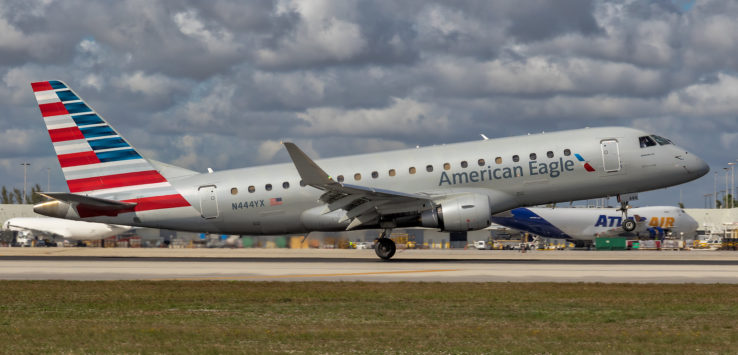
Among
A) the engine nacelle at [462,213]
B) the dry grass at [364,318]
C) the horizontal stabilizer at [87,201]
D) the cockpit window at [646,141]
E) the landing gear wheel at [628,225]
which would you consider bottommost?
the dry grass at [364,318]

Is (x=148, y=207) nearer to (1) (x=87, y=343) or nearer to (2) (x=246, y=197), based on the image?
(2) (x=246, y=197)

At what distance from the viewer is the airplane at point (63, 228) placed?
291ft

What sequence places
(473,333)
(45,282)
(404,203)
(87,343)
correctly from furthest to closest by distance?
(404,203)
(45,282)
(473,333)
(87,343)

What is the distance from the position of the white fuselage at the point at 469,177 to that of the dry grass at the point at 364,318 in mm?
12592

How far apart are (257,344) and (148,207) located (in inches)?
1105

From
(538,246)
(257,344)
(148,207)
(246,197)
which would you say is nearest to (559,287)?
(257,344)

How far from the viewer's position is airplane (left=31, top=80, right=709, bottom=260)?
36219mm

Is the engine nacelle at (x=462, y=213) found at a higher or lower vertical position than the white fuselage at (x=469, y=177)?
lower

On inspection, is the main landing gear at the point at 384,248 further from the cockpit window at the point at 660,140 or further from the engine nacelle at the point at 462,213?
the cockpit window at the point at 660,140

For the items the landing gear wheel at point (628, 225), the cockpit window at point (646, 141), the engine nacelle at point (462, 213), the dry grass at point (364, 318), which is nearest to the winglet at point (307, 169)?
the engine nacelle at point (462, 213)

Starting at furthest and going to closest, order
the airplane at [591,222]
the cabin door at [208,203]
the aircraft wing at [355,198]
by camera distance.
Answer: the airplane at [591,222], the cabin door at [208,203], the aircraft wing at [355,198]

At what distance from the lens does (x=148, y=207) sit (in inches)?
1561

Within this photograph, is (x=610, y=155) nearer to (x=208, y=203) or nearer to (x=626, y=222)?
(x=626, y=222)

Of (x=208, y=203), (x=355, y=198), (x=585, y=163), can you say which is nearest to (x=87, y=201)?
(x=208, y=203)
